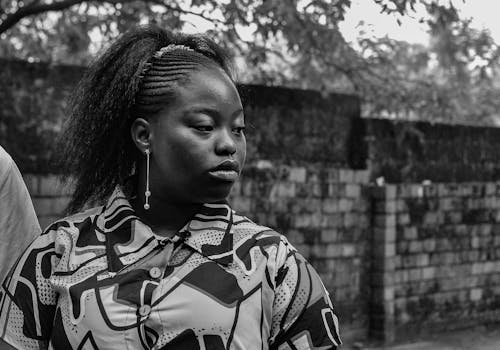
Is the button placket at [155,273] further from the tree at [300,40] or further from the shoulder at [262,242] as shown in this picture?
the tree at [300,40]

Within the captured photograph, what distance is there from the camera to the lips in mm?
1873

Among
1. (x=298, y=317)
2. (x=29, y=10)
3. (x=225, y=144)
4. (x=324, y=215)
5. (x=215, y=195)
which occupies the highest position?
(x=29, y=10)

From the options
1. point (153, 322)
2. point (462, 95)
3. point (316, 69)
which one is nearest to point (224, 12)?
point (316, 69)

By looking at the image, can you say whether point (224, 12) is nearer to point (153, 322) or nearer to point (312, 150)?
point (312, 150)

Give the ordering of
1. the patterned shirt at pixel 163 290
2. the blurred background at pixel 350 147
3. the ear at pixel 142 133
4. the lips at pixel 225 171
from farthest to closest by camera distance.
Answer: the blurred background at pixel 350 147 → the ear at pixel 142 133 → the lips at pixel 225 171 → the patterned shirt at pixel 163 290

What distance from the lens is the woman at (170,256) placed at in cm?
178

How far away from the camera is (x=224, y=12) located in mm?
5594

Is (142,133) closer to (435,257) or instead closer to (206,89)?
(206,89)

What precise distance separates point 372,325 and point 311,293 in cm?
614

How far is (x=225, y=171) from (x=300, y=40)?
4648mm

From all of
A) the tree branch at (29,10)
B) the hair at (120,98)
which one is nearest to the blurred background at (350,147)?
the tree branch at (29,10)

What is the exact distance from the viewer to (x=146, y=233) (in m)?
1.93

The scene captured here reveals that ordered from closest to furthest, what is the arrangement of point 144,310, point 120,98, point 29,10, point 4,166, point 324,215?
point 144,310
point 120,98
point 4,166
point 29,10
point 324,215

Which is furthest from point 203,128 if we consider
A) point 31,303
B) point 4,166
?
point 4,166
